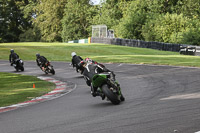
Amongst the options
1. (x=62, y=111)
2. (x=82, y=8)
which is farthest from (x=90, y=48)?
(x=82, y=8)

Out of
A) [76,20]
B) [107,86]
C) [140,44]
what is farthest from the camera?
[76,20]

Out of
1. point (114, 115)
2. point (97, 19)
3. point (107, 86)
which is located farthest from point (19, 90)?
point (97, 19)

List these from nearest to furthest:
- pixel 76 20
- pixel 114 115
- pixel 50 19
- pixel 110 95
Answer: pixel 114 115
pixel 110 95
pixel 76 20
pixel 50 19

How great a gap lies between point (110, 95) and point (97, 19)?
238 feet

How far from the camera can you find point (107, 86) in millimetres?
10156

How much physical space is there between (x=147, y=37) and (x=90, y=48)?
17073 mm

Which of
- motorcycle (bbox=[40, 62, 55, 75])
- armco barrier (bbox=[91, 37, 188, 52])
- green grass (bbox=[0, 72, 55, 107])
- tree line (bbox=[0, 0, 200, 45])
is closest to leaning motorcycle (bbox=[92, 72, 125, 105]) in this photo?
green grass (bbox=[0, 72, 55, 107])

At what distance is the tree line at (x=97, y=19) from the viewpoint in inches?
2229

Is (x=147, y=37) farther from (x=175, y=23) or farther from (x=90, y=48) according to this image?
(x=90, y=48)

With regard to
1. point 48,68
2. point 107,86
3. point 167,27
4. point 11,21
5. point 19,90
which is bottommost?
point 19,90

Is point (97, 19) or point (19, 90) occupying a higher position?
point (97, 19)

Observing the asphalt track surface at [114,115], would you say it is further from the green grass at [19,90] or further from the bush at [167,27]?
the bush at [167,27]

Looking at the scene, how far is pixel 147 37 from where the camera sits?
60188 millimetres

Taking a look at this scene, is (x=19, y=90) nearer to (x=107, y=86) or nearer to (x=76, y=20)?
(x=107, y=86)
